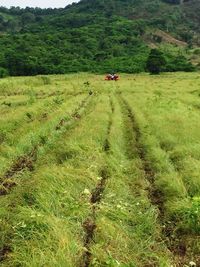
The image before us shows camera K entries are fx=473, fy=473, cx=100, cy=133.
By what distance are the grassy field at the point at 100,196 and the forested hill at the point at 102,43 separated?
2344 inches

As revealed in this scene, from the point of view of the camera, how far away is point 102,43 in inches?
4902

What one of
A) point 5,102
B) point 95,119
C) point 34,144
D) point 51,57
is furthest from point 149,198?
point 51,57

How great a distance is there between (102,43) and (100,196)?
116 meters

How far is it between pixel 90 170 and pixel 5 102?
21.4 meters

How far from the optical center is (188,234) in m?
9.55

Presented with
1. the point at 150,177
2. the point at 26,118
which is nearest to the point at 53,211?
the point at 150,177

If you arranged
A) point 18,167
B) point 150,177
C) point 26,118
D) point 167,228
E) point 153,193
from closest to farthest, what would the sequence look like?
point 167,228
point 153,193
point 150,177
point 18,167
point 26,118

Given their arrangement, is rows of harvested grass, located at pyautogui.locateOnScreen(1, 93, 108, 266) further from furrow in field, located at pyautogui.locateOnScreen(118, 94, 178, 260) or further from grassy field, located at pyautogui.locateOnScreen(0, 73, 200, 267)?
furrow in field, located at pyautogui.locateOnScreen(118, 94, 178, 260)

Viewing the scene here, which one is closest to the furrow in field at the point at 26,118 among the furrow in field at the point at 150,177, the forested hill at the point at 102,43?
the furrow in field at the point at 150,177

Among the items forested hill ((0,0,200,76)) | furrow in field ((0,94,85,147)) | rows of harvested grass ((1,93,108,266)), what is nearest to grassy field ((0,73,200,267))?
rows of harvested grass ((1,93,108,266))

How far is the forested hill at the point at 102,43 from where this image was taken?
84688 mm

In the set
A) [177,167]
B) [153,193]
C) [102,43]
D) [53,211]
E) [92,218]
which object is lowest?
[102,43]

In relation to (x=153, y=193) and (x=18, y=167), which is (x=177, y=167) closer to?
(x=153, y=193)

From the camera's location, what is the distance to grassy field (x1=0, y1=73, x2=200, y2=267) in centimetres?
836
